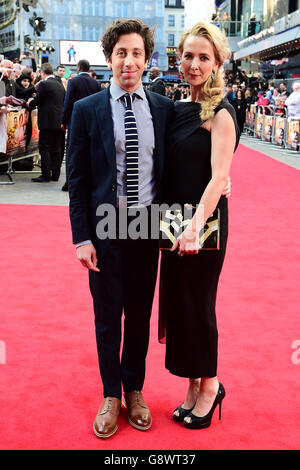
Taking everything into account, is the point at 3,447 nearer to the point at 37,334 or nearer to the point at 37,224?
the point at 37,334

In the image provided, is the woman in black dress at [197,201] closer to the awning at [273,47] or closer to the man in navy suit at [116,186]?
the man in navy suit at [116,186]

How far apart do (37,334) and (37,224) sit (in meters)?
3.20

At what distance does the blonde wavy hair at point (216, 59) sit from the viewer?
227 cm

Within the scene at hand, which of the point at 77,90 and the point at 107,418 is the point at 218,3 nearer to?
the point at 77,90

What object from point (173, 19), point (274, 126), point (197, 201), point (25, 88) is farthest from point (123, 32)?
point (173, 19)

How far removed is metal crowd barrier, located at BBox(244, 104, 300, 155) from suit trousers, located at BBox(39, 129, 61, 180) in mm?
6875

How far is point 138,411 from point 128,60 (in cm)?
154

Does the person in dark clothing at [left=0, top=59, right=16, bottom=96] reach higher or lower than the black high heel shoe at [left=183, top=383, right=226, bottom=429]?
higher

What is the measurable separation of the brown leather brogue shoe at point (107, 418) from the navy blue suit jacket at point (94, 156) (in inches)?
28.1

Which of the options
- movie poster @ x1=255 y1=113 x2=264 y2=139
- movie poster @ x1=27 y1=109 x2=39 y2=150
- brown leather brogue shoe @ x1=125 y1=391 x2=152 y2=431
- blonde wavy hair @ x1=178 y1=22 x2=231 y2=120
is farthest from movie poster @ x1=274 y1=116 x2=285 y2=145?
brown leather brogue shoe @ x1=125 y1=391 x2=152 y2=431

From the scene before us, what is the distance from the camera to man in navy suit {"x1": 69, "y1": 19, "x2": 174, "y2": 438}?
2324 mm

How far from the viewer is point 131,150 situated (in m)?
2.33

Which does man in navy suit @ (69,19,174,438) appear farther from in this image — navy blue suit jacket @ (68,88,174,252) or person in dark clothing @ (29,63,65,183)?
person in dark clothing @ (29,63,65,183)

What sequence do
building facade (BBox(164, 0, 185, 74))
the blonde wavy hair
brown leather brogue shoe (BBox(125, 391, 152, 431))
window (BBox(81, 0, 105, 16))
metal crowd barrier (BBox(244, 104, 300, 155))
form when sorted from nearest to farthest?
1. the blonde wavy hair
2. brown leather brogue shoe (BBox(125, 391, 152, 431))
3. metal crowd barrier (BBox(244, 104, 300, 155))
4. window (BBox(81, 0, 105, 16))
5. building facade (BBox(164, 0, 185, 74))
